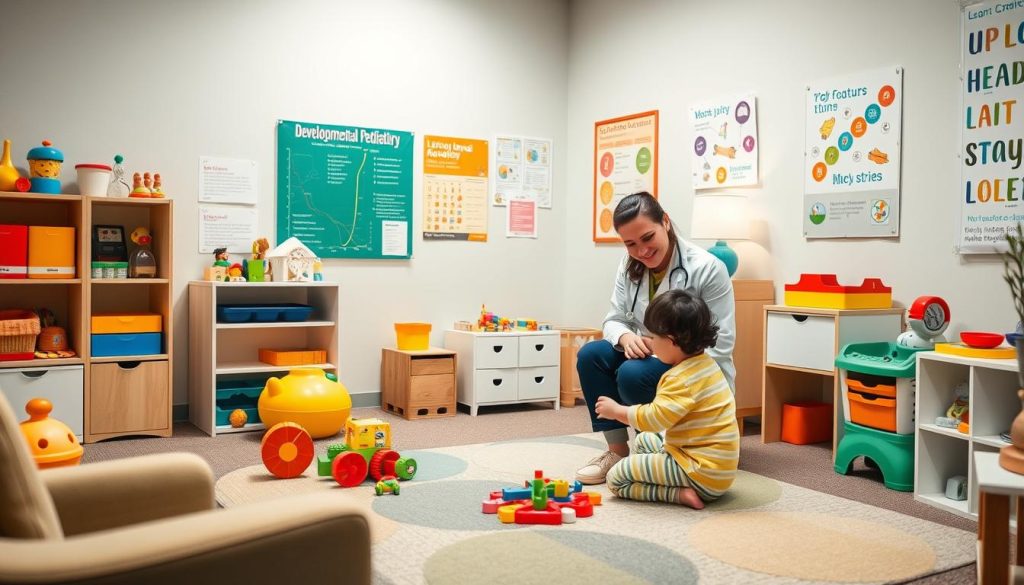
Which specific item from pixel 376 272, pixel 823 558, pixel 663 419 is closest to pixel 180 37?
pixel 376 272

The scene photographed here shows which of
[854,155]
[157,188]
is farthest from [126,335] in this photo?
[854,155]

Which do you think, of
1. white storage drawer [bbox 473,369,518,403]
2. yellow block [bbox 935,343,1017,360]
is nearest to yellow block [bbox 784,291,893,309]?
yellow block [bbox 935,343,1017,360]

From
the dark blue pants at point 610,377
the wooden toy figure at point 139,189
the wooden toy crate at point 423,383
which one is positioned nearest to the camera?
the dark blue pants at point 610,377

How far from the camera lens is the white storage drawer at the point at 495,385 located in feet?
15.3

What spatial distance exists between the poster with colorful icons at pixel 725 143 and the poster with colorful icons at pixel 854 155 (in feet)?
1.12

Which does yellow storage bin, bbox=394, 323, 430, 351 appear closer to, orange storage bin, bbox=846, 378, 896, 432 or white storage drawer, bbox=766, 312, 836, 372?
white storage drawer, bbox=766, 312, 836, 372

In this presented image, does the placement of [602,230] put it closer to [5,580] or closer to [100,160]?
[100,160]

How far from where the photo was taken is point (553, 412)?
4.80 meters

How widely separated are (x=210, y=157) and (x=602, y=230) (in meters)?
2.29

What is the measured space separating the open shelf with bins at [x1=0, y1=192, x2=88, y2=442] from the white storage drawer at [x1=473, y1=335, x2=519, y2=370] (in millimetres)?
1893

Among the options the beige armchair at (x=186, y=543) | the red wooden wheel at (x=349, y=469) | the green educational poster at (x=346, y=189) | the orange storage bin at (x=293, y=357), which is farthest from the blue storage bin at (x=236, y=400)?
the beige armchair at (x=186, y=543)

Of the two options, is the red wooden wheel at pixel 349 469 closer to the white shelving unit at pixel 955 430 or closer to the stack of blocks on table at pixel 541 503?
the stack of blocks on table at pixel 541 503

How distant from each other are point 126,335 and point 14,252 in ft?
1.87

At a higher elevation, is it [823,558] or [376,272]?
[376,272]
